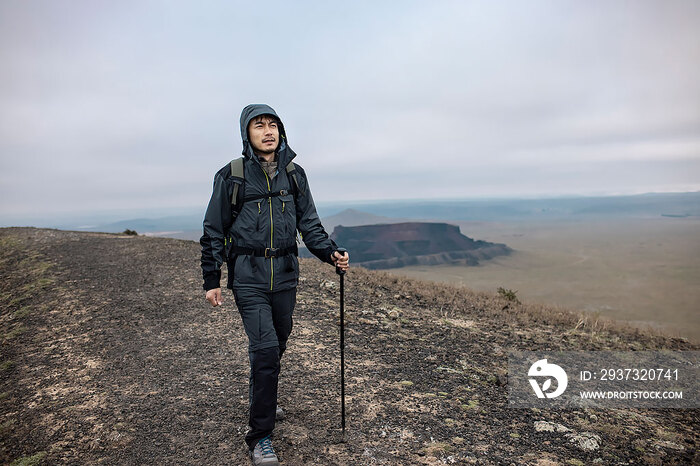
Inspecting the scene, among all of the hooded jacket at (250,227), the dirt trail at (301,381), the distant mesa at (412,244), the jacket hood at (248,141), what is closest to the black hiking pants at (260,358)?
the hooded jacket at (250,227)

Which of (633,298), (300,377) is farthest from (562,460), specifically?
(633,298)

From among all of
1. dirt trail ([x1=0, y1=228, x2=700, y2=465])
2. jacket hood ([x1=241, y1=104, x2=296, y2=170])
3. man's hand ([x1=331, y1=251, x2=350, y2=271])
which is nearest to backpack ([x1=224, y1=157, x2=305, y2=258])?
jacket hood ([x1=241, y1=104, x2=296, y2=170])

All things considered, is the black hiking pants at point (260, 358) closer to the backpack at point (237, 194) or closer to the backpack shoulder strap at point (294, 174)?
the backpack at point (237, 194)

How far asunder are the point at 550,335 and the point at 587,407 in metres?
3.84

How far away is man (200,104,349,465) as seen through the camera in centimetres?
373

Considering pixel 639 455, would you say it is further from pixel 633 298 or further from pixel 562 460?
pixel 633 298

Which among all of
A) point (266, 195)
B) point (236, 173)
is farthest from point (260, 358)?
point (236, 173)

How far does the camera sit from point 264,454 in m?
3.71

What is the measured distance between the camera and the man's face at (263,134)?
157 inches

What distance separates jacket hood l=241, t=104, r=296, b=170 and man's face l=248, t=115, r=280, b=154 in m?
0.05

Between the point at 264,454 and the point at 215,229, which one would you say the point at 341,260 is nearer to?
the point at 215,229

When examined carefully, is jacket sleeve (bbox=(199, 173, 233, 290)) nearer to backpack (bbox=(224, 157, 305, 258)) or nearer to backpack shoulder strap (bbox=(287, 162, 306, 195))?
backpack (bbox=(224, 157, 305, 258))

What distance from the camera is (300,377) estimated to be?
227 inches

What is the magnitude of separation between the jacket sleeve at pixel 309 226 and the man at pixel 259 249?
15 centimetres
